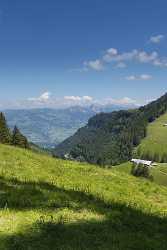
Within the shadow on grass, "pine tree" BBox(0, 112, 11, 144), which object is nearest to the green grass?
the shadow on grass

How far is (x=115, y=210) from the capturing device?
1631 centimetres

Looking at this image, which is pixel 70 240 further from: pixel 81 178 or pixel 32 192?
pixel 81 178

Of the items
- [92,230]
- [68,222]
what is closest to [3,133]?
[68,222]

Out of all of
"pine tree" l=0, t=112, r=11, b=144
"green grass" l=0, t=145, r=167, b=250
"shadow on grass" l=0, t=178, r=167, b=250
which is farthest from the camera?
"pine tree" l=0, t=112, r=11, b=144

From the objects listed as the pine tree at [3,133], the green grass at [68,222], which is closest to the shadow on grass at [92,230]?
the green grass at [68,222]

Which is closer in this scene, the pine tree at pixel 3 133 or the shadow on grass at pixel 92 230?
the shadow on grass at pixel 92 230

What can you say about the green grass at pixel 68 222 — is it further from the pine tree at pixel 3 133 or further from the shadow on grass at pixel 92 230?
Result: the pine tree at pixel 3 133

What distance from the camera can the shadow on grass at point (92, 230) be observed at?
11227 mm

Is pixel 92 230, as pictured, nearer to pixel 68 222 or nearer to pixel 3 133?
pixel 68 222

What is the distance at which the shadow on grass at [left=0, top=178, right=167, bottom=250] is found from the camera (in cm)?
1123

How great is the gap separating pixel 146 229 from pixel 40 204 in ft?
14.8

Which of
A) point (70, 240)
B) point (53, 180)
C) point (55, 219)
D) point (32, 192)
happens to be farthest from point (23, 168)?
point (70, 240)

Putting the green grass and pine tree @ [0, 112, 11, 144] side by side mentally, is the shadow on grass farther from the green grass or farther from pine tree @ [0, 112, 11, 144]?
pine tree @ [0, 112, 11, 144]

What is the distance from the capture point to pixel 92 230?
12914 mm
